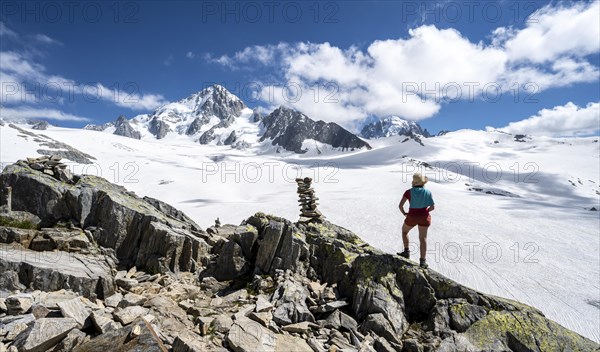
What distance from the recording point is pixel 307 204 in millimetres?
20125

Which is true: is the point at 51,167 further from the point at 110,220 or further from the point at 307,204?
the point at 307,204

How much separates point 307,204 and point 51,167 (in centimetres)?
1452

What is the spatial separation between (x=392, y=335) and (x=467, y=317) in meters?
2.83

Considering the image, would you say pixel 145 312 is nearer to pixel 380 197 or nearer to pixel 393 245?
pixel 393 245

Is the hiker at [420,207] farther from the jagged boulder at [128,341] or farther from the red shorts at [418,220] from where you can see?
the jagged boulder at [128,341]

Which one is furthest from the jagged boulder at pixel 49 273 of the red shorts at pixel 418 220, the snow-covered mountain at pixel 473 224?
the snow-covered mountain at pixel 473 224

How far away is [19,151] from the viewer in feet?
420

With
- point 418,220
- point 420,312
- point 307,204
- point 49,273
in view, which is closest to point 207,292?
point 49,273

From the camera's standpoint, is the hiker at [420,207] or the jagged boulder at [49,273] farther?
the hiker at [420,207]

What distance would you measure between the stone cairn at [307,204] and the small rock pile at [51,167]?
13.1 m

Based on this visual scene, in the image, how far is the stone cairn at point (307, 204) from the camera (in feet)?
63.3

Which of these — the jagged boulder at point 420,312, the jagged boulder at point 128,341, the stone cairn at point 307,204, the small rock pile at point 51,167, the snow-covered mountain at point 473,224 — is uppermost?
the small rock pile at point 51,167

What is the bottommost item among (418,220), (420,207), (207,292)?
(207,292)

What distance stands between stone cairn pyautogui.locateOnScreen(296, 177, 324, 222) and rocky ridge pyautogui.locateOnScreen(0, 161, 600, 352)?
2.75 metres
